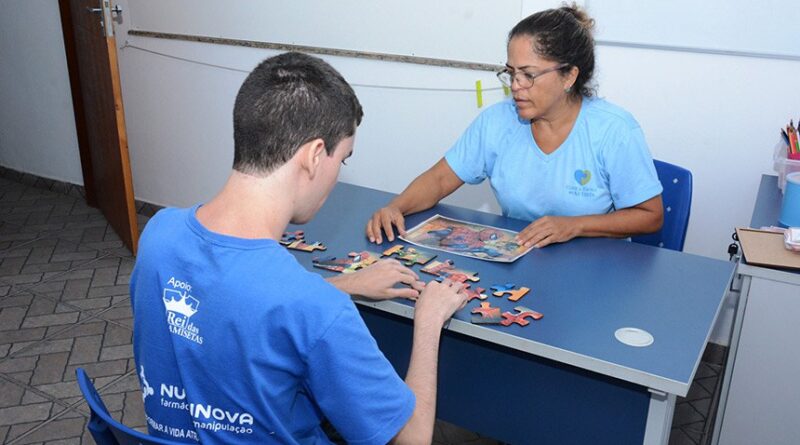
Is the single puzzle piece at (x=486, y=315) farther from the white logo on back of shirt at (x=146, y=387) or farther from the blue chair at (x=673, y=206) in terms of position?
the blue chair at (x=673, y=206)

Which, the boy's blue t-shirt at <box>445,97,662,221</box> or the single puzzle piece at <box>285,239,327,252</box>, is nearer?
the single puzzle piece at <box>285,239,327,252</box>

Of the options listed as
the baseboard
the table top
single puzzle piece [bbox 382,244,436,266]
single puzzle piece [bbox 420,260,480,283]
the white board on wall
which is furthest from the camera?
the baseboard

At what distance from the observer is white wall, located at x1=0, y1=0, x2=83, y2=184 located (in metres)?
5.31

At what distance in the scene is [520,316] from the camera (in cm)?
173

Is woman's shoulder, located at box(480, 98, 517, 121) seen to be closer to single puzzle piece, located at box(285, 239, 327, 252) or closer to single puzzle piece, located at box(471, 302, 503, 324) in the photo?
single puzzle piece, located at box(285, 239, 327, 252)

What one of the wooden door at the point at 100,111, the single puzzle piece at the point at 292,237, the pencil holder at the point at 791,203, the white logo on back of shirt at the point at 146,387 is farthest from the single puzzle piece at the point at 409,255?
the wooden door at the point at 100,111

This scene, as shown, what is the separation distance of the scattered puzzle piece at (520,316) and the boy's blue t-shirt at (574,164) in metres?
0.78

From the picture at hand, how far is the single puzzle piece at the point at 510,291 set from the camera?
1.83 meters

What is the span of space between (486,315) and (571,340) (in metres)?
A: 0.21

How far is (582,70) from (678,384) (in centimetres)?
124

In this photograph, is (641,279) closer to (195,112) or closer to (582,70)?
(582,70)

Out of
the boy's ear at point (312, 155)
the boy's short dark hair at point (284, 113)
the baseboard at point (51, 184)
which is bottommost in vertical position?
the baseboard at point (51, 184)

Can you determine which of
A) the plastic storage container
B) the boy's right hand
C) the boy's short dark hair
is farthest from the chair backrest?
the plastic storage container

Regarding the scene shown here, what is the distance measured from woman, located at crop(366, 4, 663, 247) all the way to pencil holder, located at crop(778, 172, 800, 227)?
391mm
